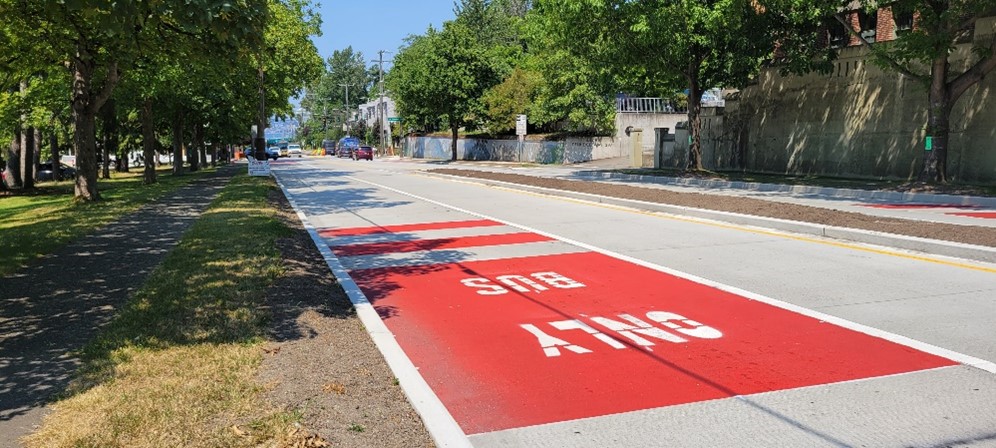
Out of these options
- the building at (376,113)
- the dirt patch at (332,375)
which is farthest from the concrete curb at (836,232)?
the building at (376,113)

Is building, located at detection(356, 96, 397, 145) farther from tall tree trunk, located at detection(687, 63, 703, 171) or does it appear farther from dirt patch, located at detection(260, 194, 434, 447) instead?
dirt patch, located at detection(260, 194, 434, 447)

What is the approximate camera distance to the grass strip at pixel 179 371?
424cm

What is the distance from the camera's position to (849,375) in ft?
17.0

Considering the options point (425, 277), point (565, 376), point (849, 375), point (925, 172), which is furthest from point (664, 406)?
point (925, 172)

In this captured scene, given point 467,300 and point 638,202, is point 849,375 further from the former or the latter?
point 638,202

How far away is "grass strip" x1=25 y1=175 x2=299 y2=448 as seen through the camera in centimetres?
424

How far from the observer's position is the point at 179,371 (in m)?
5.38

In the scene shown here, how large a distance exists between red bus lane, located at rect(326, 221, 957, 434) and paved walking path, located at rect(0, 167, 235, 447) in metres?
2.52

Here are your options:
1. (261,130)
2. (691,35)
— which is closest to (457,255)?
(691,35)

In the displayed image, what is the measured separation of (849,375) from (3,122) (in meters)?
28.3

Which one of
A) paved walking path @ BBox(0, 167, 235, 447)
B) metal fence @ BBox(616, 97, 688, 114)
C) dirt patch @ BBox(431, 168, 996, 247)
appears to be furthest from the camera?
metal fence @ BBox(616, 97, 688, 114)

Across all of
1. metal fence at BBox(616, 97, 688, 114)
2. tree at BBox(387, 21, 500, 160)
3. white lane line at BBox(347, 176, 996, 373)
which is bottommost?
white lane line at BBox(347, 176, 996, 373)

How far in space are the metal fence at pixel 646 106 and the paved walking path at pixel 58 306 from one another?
40952 mm

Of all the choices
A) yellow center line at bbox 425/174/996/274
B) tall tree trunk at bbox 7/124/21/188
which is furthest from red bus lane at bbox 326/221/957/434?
tall tree trunk at bbox 7/124/21/188
